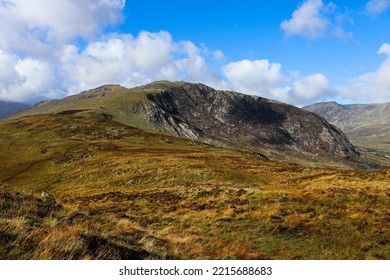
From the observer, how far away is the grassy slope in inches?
429

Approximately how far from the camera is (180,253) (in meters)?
12.5

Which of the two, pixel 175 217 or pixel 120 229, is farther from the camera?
pixel 175 217

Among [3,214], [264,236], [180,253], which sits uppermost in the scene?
[3,214]

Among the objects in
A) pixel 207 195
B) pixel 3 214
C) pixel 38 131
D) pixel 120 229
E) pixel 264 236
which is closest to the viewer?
pixel 3 214

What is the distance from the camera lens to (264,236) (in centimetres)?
2155

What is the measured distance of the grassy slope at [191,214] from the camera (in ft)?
35.8

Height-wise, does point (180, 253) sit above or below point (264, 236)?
above

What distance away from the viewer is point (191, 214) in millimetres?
28859

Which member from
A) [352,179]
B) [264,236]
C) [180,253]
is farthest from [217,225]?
[352,179]
